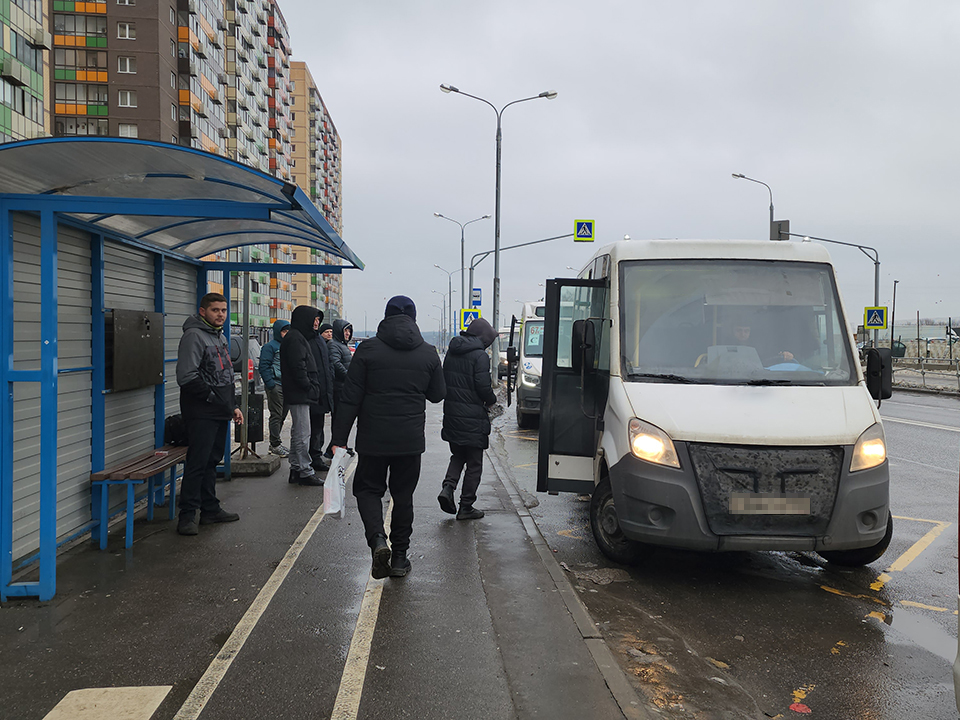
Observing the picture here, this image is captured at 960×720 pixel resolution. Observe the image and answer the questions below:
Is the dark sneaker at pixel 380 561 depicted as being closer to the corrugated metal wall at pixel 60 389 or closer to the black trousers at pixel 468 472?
the black trousers at pixel 468 472

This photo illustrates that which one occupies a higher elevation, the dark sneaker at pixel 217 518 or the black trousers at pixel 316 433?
the black trousers at pixel 316 433

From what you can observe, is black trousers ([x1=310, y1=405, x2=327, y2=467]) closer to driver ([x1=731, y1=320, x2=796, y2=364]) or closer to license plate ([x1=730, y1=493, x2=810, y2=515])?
driver ([x1=731, y1=320, x2=796, y2=364])

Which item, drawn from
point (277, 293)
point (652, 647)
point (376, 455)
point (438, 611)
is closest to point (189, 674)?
→ point (438, 611)

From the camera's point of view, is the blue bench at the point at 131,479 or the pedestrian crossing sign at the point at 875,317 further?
the pedestrian crossing sign at the point at 875,317

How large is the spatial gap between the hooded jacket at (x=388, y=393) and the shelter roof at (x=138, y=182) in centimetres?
108

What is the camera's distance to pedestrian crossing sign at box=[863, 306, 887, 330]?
27.4 m

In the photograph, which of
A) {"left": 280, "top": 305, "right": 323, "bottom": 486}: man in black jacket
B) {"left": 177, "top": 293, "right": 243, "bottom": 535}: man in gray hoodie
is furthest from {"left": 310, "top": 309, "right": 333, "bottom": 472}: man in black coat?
{"left": 177, "top": 293, "right": 243, "bottom": 535}: man in gray hoodie

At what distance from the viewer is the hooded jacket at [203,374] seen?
652cm

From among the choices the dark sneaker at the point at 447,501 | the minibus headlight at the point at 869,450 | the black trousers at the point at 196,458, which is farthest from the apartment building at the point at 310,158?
the minibus headlight at the point at 869,450

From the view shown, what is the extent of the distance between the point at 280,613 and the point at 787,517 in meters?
3.22

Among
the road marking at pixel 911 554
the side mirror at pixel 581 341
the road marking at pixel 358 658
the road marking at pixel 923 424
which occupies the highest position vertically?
the side mirror at pixel 581 341

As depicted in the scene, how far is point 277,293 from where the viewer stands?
9175 centimetres

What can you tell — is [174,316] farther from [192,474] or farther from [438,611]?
[438,611]

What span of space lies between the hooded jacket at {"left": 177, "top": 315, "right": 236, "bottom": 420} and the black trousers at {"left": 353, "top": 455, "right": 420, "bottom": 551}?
177cm
